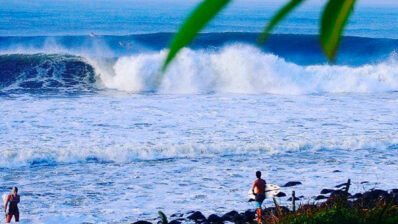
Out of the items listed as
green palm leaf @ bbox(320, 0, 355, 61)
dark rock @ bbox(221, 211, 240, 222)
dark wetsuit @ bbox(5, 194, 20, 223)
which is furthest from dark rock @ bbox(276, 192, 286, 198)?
green palm leaf @ bbox(320, 0, 355, 61)

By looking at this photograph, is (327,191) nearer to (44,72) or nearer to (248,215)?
(248,215)

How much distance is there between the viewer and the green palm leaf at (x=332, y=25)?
1.57ft

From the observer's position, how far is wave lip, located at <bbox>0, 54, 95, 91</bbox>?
21.6 metres

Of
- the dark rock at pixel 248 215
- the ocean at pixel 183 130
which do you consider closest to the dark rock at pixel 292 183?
the ocean at pixel 183 130

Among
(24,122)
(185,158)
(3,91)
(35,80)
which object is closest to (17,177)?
(185,158)

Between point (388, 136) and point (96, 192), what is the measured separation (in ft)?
20.8

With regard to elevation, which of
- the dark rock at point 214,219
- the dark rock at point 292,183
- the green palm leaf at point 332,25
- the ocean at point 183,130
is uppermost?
the ocean at point 183,130

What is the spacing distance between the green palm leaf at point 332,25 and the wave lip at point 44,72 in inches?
819

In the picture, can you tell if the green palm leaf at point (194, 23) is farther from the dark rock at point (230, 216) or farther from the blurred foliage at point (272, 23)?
the dark rock at point (230, 216)

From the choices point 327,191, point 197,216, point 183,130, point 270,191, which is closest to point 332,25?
point 197,216

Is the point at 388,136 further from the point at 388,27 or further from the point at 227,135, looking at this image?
the point at 388,27

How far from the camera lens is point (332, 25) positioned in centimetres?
49

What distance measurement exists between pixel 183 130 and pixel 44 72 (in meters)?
11.1

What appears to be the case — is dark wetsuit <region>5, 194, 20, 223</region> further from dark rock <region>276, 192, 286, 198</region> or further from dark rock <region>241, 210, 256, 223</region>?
dark rock <region>276, 192, 286, 198</region>
